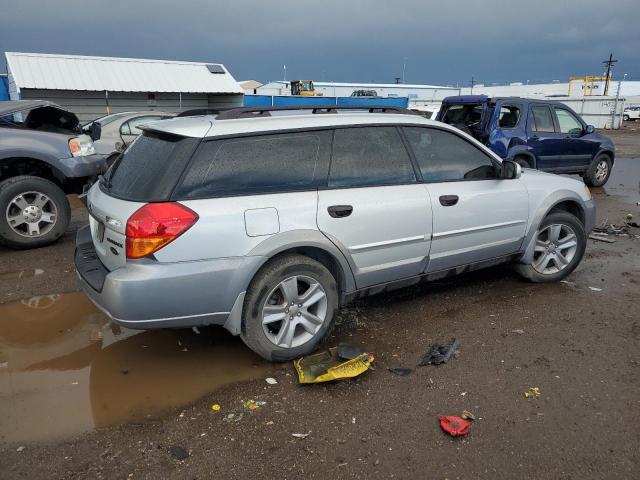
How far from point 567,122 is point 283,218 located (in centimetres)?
895

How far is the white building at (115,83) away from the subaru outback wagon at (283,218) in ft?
50.1

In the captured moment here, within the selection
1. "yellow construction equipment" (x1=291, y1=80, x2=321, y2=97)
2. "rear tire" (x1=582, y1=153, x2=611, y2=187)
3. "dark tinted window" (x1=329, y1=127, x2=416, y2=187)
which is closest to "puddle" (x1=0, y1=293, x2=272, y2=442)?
"dark tinted window" (x1=329, y1=127, x2=416, y2=187)

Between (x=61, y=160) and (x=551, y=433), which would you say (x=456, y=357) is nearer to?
(x=551, y=433)

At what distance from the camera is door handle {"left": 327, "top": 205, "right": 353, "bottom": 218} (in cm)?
347

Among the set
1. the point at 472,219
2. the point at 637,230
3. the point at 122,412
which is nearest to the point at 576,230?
the point at 472,219

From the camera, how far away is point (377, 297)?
475 cm

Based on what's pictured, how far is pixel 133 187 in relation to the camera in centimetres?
329

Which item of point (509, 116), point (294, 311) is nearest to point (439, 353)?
point (294, 311)

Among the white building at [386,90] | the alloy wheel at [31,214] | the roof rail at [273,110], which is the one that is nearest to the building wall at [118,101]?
the alloy wheel at [31,214]

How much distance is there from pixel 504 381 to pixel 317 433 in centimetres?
132

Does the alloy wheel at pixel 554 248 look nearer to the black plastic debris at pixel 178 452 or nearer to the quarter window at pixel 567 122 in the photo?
the black plastic debris at pixel 178 452

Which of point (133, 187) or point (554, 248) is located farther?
point (554, 248)

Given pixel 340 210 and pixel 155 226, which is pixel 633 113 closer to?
pixel 340 210

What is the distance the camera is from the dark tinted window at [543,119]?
9586mm
